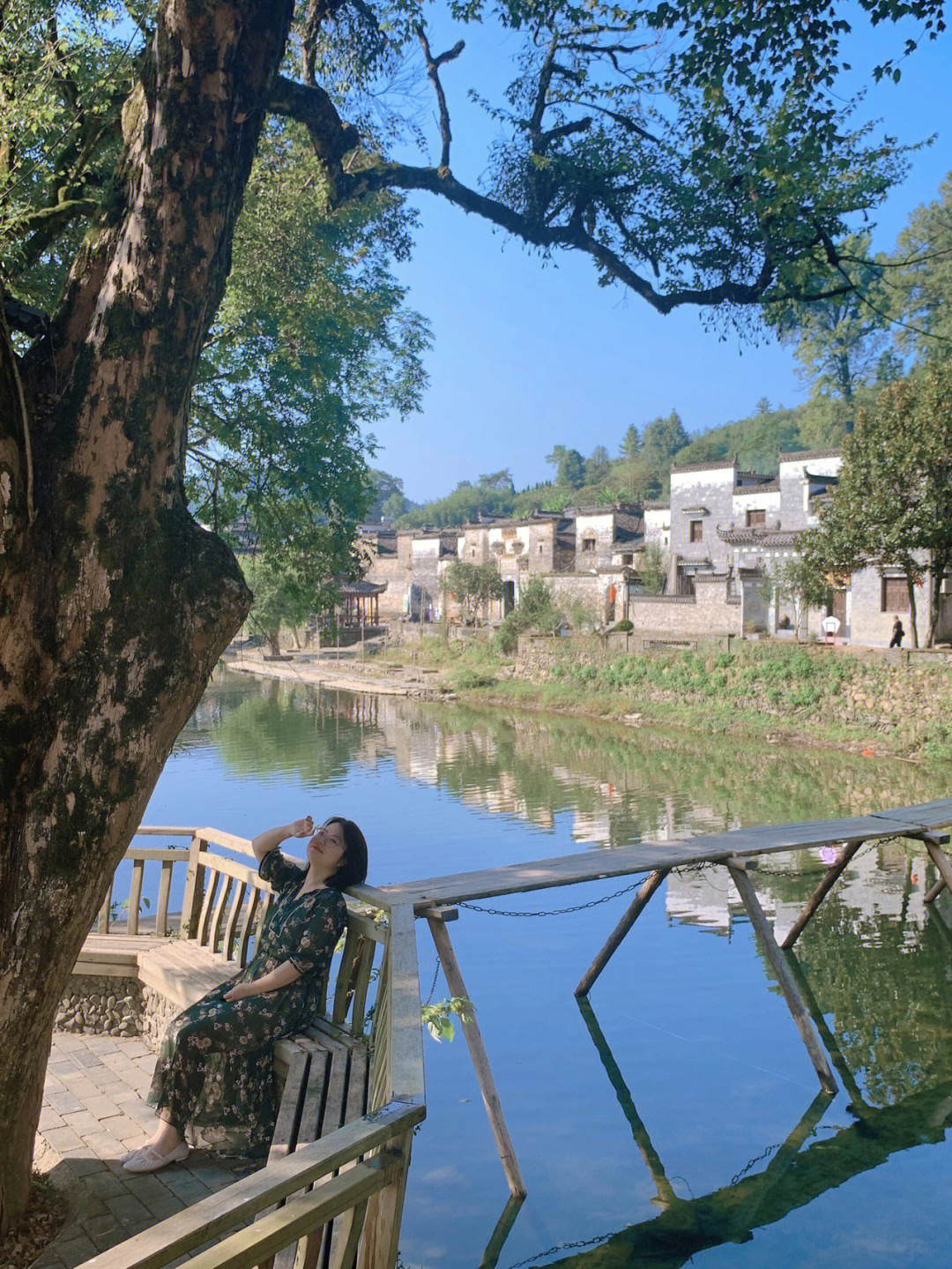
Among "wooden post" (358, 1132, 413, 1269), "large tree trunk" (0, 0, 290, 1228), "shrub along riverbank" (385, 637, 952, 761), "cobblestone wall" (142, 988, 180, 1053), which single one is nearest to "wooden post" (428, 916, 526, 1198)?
"cobblestone wall" (142, 988, 180, 1053)

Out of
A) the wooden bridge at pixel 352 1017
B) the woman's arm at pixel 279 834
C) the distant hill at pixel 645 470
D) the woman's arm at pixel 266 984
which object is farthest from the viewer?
the distant hill at pixel 645 470

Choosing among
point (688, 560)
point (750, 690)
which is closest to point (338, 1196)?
point (750, 690)

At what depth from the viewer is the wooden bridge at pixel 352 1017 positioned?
2314mm

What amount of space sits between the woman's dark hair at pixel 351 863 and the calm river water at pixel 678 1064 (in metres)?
1.80

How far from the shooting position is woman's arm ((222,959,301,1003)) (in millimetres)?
4344

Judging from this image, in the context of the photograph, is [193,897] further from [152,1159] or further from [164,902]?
[152,1159]

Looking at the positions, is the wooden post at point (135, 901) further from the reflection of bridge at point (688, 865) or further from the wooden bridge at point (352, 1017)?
the reflection of bridge at point (688, 865)

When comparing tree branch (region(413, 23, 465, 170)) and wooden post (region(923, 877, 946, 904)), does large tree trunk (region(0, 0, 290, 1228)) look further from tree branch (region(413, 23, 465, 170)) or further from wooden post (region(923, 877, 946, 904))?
wooden post (region(923, 877, 946, 904))

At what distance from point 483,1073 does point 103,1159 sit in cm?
206

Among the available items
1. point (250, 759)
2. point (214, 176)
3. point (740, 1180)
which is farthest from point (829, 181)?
point (250, 759)

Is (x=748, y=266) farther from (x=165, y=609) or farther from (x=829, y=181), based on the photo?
(x=165, y=609)

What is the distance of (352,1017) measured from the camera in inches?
178

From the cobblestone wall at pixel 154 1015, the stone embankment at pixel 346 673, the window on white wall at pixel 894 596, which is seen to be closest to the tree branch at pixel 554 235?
the cobblestone wall at pixel 154 1015

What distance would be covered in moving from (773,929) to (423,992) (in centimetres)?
347
